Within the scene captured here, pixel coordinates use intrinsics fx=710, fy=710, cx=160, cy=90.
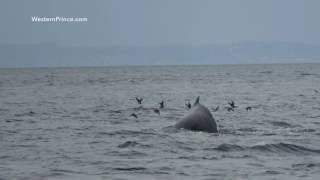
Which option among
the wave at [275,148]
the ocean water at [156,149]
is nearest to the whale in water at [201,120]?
the ocean water at [156,149]

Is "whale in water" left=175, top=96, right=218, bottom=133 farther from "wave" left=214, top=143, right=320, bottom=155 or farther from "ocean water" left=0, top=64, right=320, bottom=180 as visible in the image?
"wave" left=214, top=143, right=320, bottom=155

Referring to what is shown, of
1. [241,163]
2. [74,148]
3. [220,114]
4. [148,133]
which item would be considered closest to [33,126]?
[148,133]

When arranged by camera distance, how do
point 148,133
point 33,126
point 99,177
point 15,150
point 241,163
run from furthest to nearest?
point 33,126, point 148,133, point 15,150, point 241,163, point 99,177

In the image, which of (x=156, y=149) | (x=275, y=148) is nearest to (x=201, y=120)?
(x=156, y=149)

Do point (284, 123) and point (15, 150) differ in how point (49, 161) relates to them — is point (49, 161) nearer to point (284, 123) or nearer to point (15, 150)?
point (15, 150)

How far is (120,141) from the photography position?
69.4 feet

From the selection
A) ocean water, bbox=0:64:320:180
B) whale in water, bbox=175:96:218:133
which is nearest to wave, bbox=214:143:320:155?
ocean water, bbox=0:64:320:180

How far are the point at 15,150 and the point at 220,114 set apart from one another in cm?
1603

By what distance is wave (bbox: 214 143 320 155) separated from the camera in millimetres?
18609

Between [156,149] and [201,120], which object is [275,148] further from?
[201,120]

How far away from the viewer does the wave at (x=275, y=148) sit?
1861cm

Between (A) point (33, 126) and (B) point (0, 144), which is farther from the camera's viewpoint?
(A) point (33, 126)

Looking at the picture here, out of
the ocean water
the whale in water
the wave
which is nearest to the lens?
the ocean water

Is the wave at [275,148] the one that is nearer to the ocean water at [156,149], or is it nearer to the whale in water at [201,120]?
the ocean water at [156,149]
